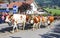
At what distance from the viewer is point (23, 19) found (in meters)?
21.0

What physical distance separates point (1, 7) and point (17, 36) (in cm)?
1701

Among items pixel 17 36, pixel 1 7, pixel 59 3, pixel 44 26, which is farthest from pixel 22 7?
pixel 59 3

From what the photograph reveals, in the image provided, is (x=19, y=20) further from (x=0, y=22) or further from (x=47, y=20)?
(x=0, y=22)

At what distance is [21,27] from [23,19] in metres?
2.45

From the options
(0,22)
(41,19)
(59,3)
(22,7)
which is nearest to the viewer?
(41,19)

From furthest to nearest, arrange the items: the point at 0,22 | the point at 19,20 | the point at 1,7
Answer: the point at 1,7 < the point at 0,22 < the point at 19,20

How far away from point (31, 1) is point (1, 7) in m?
29.9

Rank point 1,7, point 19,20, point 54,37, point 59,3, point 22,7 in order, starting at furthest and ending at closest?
point 59,3, point 22,7, point 1,7, point 19,20, point 54,37

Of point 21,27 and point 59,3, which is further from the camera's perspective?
point 59,3

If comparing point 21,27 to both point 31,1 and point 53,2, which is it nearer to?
point 31,1

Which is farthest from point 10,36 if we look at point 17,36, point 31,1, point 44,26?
point 31,1

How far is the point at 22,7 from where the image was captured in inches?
2062

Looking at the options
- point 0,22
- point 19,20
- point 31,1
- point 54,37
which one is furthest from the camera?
point 31,1

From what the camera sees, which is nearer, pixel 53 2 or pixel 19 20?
pixel 19 20
